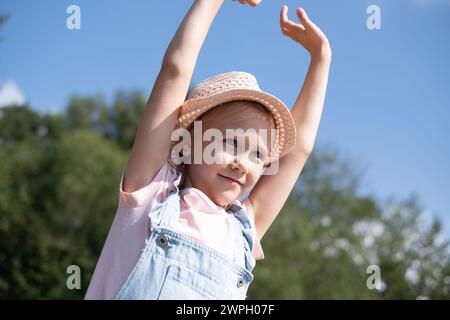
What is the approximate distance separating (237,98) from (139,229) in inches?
16.6

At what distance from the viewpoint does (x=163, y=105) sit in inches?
55.6

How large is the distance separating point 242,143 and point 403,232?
51.0 ft

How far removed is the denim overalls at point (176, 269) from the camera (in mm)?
1300

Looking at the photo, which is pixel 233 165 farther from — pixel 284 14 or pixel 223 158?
pixel 284 14

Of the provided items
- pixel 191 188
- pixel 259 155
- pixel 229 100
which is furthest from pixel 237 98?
pixel 191 188

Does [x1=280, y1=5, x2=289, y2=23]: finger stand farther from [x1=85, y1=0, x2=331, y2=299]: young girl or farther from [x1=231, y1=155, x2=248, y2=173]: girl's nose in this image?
[x1=231, y1=155, x2=248, y2=173]: girl's nose

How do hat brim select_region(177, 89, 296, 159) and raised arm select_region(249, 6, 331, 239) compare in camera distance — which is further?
raised arm select_region(249, 6, 331, 239)

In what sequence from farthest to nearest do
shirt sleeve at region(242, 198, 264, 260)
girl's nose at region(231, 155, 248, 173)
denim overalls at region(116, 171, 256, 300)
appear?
shirt sleeve at region(242, 198, 264, 260) → girl's nose at region(231, 155, 248, 173) → denim overalls at region(116, 171, 256, 300)

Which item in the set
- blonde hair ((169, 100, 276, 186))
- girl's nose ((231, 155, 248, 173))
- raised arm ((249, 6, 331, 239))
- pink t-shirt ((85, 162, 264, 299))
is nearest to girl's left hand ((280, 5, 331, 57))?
raised arm ((249, 6, 331, 239))

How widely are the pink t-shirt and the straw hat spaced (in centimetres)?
16

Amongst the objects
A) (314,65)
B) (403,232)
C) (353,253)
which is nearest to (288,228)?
(353,253)

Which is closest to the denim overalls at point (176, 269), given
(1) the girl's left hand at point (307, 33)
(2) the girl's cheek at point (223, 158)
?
(2) the girl's cheek at point (223, 158)

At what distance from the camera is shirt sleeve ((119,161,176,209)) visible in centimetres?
137

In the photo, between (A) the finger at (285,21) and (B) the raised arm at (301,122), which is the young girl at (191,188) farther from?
(A) the finger at (285,21)
